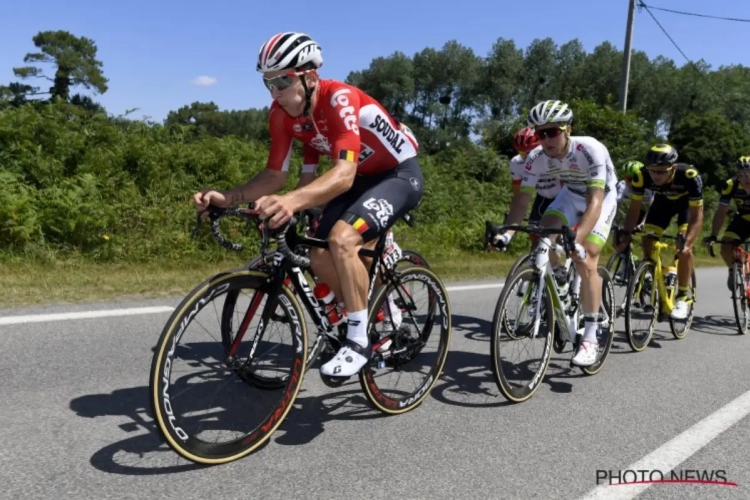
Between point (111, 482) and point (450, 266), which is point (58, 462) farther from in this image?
point (450, 266)

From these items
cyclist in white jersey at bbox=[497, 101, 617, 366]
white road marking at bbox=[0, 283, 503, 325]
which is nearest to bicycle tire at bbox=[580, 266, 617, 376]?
cyclist in white jersey at bbox=[497, 101, 617, 366]

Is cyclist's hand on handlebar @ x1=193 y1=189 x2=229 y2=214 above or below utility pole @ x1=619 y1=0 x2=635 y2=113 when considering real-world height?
below

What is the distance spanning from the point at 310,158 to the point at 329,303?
117 centimetres

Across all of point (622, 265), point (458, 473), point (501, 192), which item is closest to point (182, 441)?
point (458, 473)

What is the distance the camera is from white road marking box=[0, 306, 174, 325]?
5238mm

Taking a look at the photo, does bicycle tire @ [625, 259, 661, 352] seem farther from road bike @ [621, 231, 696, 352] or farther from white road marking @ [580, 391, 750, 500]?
white road marking @ [580, 391, 750, 500]

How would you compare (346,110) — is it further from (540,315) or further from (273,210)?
(540,315)

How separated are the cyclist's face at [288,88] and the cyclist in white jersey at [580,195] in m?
1.88

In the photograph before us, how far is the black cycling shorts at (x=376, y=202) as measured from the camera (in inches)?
136

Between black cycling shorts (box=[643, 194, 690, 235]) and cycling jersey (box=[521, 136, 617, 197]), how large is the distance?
1882mm

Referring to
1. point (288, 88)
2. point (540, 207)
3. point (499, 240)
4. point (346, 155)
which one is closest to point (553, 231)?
point (499, 240)

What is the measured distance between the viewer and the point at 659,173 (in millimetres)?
6512

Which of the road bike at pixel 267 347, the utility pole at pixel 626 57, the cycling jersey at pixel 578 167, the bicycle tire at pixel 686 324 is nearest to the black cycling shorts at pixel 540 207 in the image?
the cycling jersey at pixel 578 167

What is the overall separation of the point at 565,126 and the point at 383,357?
226 cm
